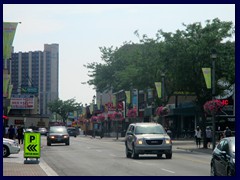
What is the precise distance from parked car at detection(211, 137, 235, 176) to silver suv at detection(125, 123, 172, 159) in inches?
486

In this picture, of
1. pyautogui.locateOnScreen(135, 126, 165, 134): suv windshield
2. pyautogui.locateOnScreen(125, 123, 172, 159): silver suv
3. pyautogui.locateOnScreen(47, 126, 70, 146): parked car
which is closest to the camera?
pyautogui.locateOnScreen(125, 123, 172, 159): silver suv

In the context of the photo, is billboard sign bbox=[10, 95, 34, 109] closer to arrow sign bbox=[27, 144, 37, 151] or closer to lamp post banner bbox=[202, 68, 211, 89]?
lamp post banner bbox=[202, 68, 211, 89]

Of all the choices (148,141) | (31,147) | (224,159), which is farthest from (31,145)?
(224,159)

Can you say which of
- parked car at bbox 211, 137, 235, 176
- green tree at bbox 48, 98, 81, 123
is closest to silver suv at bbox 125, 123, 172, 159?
parked car at bbox 211, 137, 235, 176

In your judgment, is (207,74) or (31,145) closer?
(31,145)

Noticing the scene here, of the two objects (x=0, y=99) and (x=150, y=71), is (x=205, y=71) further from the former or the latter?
(x=0, y=99)

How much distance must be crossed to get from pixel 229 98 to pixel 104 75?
1065 inches

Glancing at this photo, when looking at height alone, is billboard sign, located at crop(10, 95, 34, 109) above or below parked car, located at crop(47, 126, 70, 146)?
above

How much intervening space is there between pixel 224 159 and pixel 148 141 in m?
13.7

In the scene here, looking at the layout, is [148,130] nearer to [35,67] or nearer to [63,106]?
[35,67]

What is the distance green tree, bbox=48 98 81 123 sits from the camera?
523 ft

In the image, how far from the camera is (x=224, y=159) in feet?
57.6
